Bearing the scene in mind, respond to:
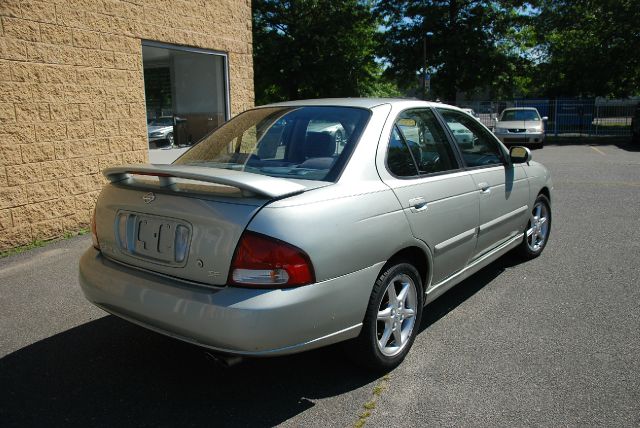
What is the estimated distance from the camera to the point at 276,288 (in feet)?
8.58

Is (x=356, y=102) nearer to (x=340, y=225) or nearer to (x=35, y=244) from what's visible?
(x=340, y=225)

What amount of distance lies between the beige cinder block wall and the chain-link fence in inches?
886

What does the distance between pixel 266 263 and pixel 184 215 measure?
536mm

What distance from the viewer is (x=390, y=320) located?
3279 mm

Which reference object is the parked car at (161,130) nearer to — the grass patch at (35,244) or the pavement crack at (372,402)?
the grass patch at (35,244)

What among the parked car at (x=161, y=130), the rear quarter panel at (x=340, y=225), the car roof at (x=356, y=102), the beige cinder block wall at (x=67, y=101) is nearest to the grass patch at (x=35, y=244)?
the beige cinder block wall at (x=67, y=101)

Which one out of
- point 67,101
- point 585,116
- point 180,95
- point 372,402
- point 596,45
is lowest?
point 372,402

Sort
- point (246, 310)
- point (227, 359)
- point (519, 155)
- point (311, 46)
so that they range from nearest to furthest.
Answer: point (246, 310) < point (227, 359) < point (519, 155) < point (311, 46)

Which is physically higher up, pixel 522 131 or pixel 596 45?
pixel 596 45

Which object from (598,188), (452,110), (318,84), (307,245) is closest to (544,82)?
(318,84)

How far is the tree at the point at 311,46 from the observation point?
32.5 meters

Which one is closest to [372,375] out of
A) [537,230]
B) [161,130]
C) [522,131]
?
[537,230]

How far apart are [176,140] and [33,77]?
283cm

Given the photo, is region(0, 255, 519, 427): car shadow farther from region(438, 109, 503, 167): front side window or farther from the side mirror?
the side mirror
